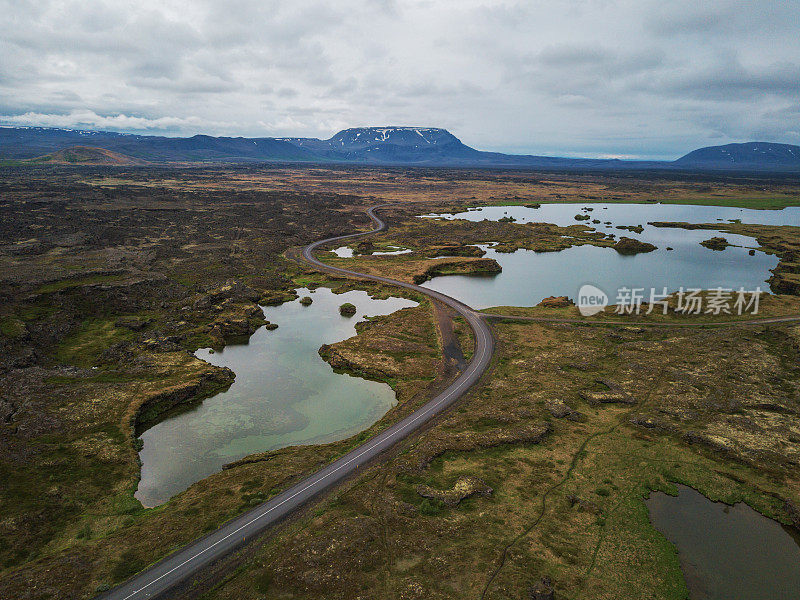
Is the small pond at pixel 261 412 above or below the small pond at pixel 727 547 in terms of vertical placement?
below

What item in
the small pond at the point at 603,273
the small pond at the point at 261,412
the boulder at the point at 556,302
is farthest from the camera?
the small pond at the point at 603,273

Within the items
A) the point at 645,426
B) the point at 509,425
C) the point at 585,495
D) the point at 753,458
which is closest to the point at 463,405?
the point at 509,425

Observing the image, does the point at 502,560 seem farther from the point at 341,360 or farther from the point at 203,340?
the point at 203,340

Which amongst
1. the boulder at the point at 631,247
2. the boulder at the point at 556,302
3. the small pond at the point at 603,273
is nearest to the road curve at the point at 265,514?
the boulder at the point at 556,302

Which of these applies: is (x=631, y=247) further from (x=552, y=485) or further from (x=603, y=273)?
(x=552, y=485)

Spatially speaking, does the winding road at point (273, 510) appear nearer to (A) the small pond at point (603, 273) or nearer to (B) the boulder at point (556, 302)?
(B) the boulder at point (556, 302)

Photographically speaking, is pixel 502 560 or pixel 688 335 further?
pixel 688 335

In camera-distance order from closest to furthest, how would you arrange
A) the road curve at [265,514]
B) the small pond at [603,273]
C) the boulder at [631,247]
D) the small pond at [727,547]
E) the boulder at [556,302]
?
the road curve at [265,514], the small pond at [727,547], the boulder at [556,302], the small pond at [603,273], the boulder at [631,247]

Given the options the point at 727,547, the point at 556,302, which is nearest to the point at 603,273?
the point at 556,302
